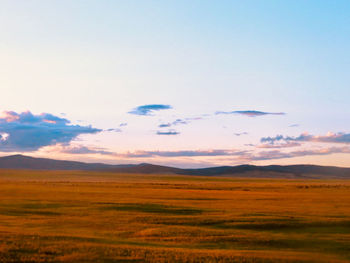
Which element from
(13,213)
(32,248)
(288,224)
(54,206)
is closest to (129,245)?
(32,248)

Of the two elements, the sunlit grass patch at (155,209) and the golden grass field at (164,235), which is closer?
the golden grass field at (164,235)

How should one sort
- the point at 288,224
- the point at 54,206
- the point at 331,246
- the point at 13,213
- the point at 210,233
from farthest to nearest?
the point at 54,206, the point at 13,213, the point at 288,224, the point at 210,233, the point at 331,246

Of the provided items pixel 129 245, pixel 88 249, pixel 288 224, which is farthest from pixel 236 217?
pixel 88 249

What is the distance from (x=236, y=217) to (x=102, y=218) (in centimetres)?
1128

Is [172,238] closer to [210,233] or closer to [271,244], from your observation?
[210,233]

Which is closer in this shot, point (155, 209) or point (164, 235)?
point (164, 235)

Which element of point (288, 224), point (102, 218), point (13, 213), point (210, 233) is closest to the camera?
point (210, 233)

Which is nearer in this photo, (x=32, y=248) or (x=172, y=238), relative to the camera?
(x=32, y=248)

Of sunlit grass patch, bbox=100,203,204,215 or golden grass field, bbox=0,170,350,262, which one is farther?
sunlit grass patch, bbox=100,203,204,215

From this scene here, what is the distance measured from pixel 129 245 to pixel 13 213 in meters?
20.8

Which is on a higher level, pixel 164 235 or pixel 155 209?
pixel 155 209

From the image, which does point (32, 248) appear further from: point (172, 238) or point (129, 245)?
point (172, 238)

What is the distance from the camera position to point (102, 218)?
39.6 meters

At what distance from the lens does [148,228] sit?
3422cm
